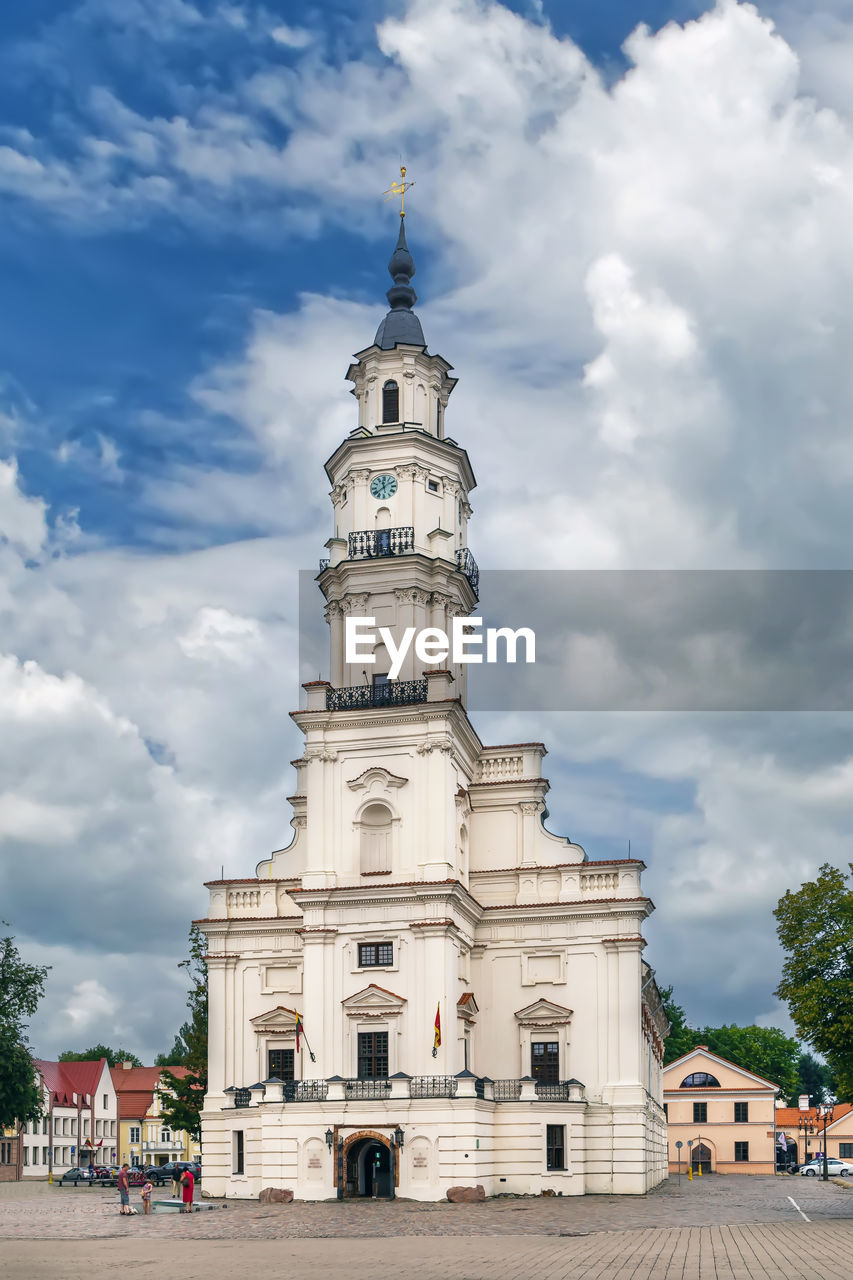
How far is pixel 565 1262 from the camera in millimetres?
27891

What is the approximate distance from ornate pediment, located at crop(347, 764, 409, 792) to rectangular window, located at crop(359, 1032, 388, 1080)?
32.1 feet

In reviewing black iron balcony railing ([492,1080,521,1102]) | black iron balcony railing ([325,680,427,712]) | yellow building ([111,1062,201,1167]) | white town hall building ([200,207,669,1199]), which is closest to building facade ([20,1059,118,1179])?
yellow building ([111,1062,201,1167])

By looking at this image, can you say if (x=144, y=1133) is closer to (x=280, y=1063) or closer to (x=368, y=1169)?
(x=280, y=1063)

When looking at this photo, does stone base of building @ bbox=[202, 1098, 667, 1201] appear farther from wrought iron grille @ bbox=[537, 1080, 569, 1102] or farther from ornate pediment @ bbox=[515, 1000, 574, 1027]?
ornate pediment @ bbox=[515, 1000, 574, 1027]

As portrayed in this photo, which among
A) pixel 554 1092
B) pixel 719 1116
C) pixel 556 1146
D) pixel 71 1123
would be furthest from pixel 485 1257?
pixel 71 1123

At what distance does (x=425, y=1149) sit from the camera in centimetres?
5103

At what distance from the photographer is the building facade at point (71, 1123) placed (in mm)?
109625

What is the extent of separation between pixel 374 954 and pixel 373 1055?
3.87 meters

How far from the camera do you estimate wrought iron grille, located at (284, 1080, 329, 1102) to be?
173 feet

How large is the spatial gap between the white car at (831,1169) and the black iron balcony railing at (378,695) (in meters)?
48.5

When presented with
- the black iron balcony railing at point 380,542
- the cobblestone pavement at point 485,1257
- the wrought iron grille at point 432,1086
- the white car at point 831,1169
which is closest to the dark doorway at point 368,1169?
the wrought iron grille at point 432,1086

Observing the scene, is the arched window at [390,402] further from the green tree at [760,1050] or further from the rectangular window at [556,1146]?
the green tree at [760,1050]

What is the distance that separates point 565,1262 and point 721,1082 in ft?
245

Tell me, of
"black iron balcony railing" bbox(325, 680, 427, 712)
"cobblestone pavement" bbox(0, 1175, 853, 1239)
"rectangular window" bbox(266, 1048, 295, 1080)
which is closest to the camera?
"cobblestone pavement" bbox(0, 1175, 853, 1239)
